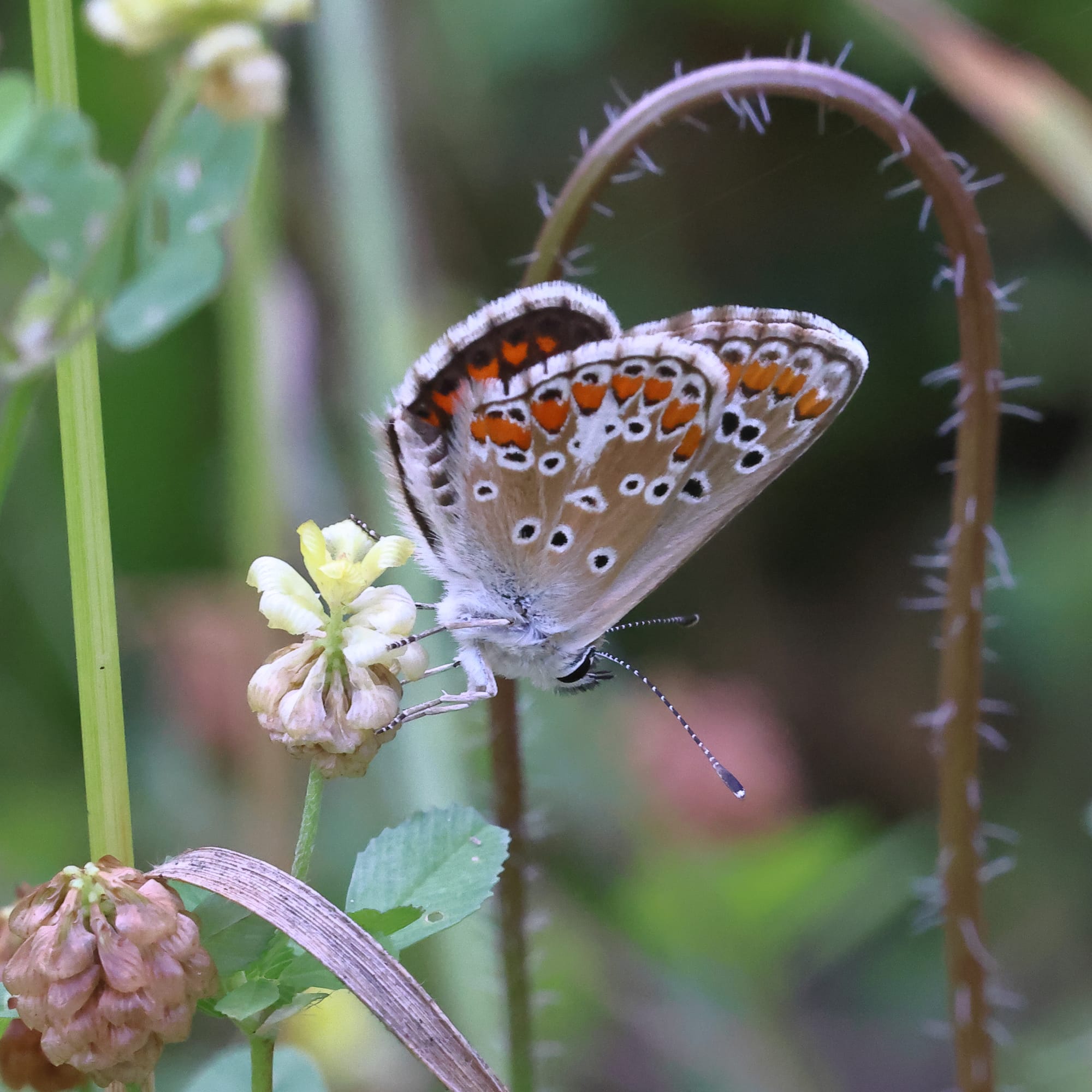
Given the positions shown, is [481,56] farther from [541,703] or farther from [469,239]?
[541,703]

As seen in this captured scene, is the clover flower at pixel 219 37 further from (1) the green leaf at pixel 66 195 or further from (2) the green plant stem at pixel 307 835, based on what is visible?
(2) the green plant stem at pixel 307 835

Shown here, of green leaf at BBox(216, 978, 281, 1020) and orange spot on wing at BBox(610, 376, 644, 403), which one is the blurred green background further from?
green leaf at BBox(216, 978, 281, 1020)

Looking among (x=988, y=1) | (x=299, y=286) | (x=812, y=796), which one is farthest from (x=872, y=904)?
(x=988, y=1)

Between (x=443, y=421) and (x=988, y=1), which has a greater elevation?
(x=988, y=1)

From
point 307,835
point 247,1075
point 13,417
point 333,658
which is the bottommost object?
point 247,1075

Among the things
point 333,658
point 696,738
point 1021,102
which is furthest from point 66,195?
point 1021,102

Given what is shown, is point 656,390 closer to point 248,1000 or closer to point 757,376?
point 757,376

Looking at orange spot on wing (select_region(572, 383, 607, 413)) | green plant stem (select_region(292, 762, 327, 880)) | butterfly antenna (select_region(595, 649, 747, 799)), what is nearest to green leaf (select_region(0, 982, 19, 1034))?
green plant stem (select_region(292, 762, 327, 880))
